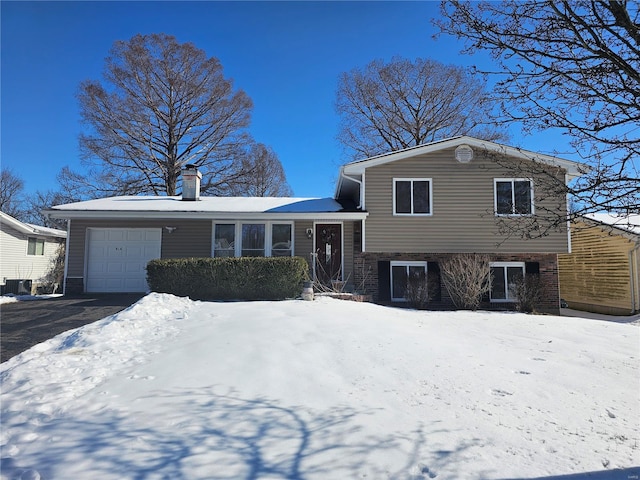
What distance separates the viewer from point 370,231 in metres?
12.4

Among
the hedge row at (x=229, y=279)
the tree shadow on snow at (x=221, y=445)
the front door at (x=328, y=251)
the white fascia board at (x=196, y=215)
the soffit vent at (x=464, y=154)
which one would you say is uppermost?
the soffit vent at (x=464, y=154)

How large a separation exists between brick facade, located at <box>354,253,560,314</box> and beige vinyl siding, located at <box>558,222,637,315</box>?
1.51 m

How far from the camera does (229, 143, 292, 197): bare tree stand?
24484 millimetres

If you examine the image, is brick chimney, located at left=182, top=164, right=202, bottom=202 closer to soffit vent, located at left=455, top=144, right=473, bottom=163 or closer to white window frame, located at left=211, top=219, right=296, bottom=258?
white window frame, located at left=211, top=219, right=296, bottom=258

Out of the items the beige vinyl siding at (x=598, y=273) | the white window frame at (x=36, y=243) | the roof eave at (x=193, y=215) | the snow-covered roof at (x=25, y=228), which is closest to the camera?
the roof eave at (x=193, y=215)

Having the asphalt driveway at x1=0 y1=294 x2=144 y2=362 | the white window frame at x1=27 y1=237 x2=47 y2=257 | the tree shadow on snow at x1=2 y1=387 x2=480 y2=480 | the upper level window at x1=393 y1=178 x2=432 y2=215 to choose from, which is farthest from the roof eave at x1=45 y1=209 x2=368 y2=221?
the white window frame at x1=27 y1=237 x2=47 y2=257

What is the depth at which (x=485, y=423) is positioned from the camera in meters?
3.32

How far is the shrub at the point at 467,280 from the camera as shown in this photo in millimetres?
10852

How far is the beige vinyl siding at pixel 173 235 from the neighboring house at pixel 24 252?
7.83 m

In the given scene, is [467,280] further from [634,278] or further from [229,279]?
[634,278]

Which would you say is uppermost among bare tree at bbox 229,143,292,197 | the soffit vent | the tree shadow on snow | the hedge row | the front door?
bare tree at bbox 229,143,292,197

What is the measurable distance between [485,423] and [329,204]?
1128 centimetres

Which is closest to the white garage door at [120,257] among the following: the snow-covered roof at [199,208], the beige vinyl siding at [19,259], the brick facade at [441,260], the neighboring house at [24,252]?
the snow-covered roof at [199,208]

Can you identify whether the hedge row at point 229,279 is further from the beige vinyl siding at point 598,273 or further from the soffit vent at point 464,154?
the beige vinyl siding at point 598,273
